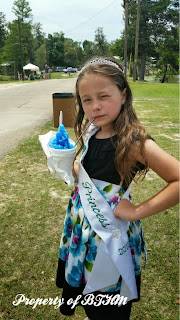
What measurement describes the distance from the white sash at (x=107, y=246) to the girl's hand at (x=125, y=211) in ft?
0.18

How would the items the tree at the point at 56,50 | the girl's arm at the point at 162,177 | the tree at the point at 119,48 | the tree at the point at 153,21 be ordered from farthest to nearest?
1. the tree at the point at 56,50
2. the tree at the point at 119,48
3. the tree at the point at 153,21
4. the girl's arm at the point at 162,177

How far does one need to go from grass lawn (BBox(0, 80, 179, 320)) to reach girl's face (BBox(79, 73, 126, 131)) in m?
1.45

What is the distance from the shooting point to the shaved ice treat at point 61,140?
139 cm

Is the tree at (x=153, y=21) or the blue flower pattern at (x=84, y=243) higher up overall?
the tree at (x=153, y=21)

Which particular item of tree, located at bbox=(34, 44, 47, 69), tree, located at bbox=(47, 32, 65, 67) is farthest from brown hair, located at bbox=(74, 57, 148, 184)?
tree, located at bbox=(47, 32, 65, 67)

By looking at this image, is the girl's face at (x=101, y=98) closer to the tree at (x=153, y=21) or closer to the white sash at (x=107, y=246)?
the white sash at (x=107, y=246)

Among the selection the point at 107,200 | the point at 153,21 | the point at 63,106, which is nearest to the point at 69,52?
→ the point at 153,21

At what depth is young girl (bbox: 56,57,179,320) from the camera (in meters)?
1.33

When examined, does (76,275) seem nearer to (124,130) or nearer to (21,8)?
(124,130)

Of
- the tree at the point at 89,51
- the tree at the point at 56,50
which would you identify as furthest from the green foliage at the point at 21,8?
the tree at the point at 56,50

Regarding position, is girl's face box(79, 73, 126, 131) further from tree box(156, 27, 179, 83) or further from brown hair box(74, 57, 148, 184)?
tree box(156, 27, 179, 83)

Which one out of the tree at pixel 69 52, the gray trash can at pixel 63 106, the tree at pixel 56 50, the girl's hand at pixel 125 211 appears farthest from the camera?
the tree at pixel 56 50

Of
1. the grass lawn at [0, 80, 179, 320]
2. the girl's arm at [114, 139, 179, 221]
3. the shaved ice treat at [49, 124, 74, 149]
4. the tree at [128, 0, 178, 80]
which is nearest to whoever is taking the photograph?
the girl's arm at [114, 139, 179, 221]

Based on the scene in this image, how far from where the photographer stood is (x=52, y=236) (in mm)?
2754
